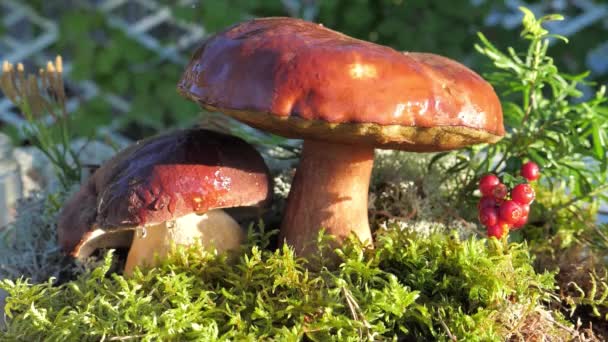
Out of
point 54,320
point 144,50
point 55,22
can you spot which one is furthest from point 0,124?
point 54,320

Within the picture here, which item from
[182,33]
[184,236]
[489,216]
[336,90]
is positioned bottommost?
[182,33]

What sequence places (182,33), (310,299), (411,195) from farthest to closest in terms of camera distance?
(182,33) → (411,195) → (310,299)

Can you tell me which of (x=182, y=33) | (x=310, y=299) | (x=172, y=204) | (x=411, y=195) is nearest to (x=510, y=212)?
(x=411, y=195)

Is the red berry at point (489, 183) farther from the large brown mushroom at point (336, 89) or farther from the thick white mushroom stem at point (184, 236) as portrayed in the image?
the thick white mushroom stem at point (184, 236)

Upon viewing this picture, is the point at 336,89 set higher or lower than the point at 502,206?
higher

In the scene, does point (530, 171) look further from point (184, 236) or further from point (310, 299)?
point (184, 236)

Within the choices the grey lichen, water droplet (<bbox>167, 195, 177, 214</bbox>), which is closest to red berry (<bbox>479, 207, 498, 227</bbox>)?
the grey lichen
